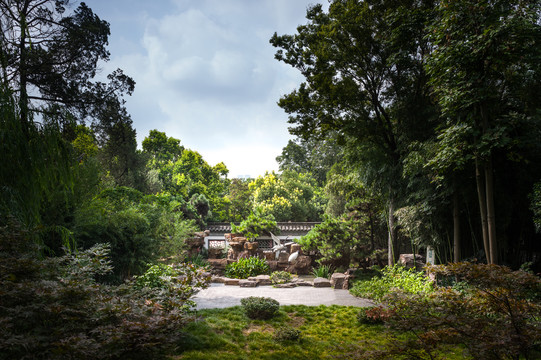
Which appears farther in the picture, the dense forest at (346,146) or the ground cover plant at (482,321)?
the dense forest at (346,146)

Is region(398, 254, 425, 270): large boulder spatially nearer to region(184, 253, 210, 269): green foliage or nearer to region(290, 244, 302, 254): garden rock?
region(290, 244, 302, 254): garden rock

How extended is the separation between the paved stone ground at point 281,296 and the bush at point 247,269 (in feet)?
5.08

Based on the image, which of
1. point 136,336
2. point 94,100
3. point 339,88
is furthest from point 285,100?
point 136,336

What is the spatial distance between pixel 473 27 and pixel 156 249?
7629 millimetres

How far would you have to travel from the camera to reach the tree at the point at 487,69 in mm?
4367

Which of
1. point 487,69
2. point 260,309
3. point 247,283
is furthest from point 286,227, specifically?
point 487,69

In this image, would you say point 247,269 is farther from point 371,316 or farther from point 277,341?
point 277,341

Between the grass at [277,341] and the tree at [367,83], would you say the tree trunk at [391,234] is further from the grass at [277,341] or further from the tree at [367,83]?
the grass at [277,341]

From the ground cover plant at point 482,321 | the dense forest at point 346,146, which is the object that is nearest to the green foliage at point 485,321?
the ground cover plant at point 482,321

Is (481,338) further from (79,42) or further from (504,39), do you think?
(79,42)

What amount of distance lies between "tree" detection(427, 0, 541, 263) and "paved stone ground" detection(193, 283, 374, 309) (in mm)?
3244

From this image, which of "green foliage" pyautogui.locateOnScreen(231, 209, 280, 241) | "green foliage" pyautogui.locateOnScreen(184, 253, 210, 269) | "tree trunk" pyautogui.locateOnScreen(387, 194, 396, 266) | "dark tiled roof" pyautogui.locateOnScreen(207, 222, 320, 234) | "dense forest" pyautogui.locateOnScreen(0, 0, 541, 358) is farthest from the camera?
"dark tiled roof" pyautogui.locateOnScreen(207, 222, 320, 234)

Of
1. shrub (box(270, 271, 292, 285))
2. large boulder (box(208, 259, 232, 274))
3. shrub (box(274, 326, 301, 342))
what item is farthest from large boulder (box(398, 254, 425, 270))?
large boulder (box(208, 259, 232, 274))

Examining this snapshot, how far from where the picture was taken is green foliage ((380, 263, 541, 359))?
236 centimetres
